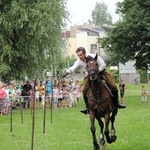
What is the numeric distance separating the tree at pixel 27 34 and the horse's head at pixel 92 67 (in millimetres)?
21641

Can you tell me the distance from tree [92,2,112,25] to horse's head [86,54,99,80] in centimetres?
13781

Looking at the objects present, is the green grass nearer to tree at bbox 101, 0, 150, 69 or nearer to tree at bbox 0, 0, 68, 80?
tree at bbox 0, 0, 68, 80

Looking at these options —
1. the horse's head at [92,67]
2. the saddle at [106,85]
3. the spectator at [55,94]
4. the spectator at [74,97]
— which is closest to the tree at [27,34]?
the spectator at [55,94]

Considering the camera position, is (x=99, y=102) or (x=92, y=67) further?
(x=99, y=102)

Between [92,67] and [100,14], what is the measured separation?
140m

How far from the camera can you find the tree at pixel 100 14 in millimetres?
151587

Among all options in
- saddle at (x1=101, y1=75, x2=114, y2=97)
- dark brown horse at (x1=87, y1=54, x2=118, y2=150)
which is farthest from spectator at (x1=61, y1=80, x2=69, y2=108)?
dark brown horse at (x1=87, y1=54, x2=118, y2=150)

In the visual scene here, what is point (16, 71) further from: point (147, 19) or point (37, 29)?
point (147, 19)

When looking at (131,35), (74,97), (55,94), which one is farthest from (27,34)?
(131,35)

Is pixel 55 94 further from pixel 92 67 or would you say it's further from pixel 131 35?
pixel 92 67

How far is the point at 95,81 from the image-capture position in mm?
13594

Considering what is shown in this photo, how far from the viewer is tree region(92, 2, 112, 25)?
5968 inches

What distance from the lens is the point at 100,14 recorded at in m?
152

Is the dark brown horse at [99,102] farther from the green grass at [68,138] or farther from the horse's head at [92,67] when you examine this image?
the green grass at [68,138]
